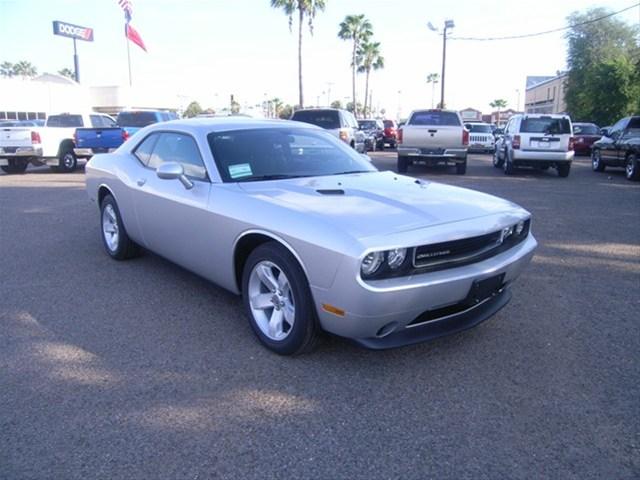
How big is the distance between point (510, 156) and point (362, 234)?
13360 millimetres

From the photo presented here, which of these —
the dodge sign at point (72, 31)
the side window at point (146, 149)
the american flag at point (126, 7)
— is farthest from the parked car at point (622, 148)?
the dodge sign at point (72, 31)

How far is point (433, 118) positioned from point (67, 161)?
1091cm

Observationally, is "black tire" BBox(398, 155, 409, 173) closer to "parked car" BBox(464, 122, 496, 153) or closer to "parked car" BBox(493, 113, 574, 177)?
"parked car" BBox(493, 113, 574, 177)

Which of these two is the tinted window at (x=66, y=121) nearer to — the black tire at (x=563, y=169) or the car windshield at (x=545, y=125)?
the car windshield at (x=545, y=125)

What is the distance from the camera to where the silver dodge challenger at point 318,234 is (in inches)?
120

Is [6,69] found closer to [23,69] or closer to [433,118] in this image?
[23,69]

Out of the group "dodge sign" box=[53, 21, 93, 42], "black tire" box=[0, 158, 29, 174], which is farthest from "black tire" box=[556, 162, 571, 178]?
"dodge sign" box=[53, 21, 93, 42]

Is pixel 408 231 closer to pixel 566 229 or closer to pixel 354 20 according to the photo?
pixel 566 229

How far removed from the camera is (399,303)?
3.03 metres

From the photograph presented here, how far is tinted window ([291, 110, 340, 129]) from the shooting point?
15578 millimetres

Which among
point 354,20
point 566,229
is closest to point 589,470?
point 566,229

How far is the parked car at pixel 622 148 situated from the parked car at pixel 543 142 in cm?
121

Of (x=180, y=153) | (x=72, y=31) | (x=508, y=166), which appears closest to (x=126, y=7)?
(x=72, y=31)

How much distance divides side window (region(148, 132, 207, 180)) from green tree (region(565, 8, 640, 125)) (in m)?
33.1
